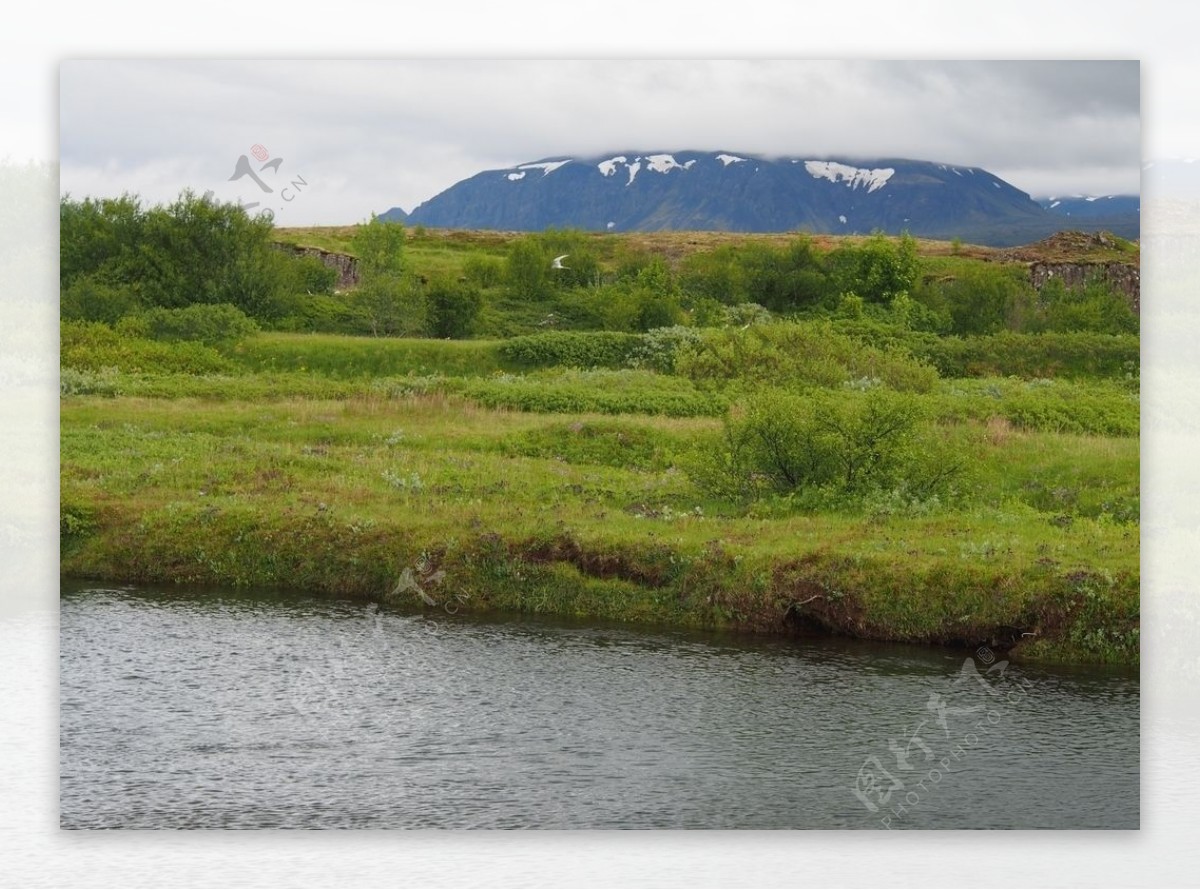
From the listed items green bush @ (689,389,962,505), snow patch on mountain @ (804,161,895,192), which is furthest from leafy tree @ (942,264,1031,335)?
snow patch on mountain @ (804,161,895,192)

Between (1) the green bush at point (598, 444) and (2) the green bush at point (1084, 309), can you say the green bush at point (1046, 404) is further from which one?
(1) the green bush at point (598, 444)

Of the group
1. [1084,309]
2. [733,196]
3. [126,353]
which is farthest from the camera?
[1084,309]

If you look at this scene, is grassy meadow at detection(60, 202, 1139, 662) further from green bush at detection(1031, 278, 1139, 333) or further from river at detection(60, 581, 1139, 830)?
river at detection(60, 581, 1139, 830)

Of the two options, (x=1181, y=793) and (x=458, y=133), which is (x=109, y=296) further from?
(x=1181, y=793)

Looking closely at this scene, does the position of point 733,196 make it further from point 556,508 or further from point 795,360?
point 556,508

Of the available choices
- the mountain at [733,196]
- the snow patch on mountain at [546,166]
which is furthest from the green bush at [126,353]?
the snow patch on mountain at [546,166]

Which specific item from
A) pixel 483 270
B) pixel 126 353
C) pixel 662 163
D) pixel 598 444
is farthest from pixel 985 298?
pixel 126 353
